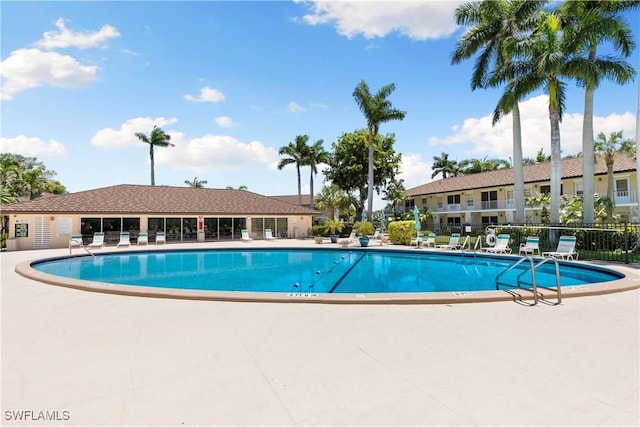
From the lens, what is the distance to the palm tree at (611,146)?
23805mm

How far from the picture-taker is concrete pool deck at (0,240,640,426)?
119 inches

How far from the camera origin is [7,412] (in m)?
3.10

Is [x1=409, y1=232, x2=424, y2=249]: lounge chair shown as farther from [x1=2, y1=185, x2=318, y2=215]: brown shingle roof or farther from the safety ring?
[x1=2, y1=185, x2=318, y2=215]: brown shingle roof

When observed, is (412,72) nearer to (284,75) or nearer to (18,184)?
(284,75)

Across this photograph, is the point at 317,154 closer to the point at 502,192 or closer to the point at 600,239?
the point at 502,192

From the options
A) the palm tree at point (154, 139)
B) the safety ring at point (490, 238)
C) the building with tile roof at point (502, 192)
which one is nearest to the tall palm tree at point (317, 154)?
the building with tile roof at point (502, 192)

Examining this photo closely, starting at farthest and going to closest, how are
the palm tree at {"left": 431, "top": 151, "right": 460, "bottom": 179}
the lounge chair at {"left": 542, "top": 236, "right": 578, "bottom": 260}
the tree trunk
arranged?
the palm tree at {"left": 431, "top": 151, "right": 460, "bottom": 179}, the tree trunk, the lounge chair at {"left": 542, "top": 236, "right": 578, "bottom": 260}

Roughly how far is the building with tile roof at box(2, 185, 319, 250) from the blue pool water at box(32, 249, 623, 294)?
634 cm

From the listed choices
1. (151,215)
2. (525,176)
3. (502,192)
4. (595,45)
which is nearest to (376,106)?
(502,192)

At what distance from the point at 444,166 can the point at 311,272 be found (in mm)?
48444

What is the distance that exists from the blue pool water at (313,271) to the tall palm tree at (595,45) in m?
8.45

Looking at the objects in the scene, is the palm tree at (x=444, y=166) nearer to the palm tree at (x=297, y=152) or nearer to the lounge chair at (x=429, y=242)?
the palm tree at (x=297, y=152)

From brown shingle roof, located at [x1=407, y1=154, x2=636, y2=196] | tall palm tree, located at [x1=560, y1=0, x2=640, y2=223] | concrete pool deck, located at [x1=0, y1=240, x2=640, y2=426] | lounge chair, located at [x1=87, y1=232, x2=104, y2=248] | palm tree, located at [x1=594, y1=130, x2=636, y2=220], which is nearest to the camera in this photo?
concrete pool deck, located at [x1=0, y1=240, x2=640, y2=426]

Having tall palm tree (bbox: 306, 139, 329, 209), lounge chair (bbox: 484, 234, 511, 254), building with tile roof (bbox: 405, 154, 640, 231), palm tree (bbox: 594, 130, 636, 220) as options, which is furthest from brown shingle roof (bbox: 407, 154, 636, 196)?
lounge chair (bbox: 484, 234, 511, 254)
